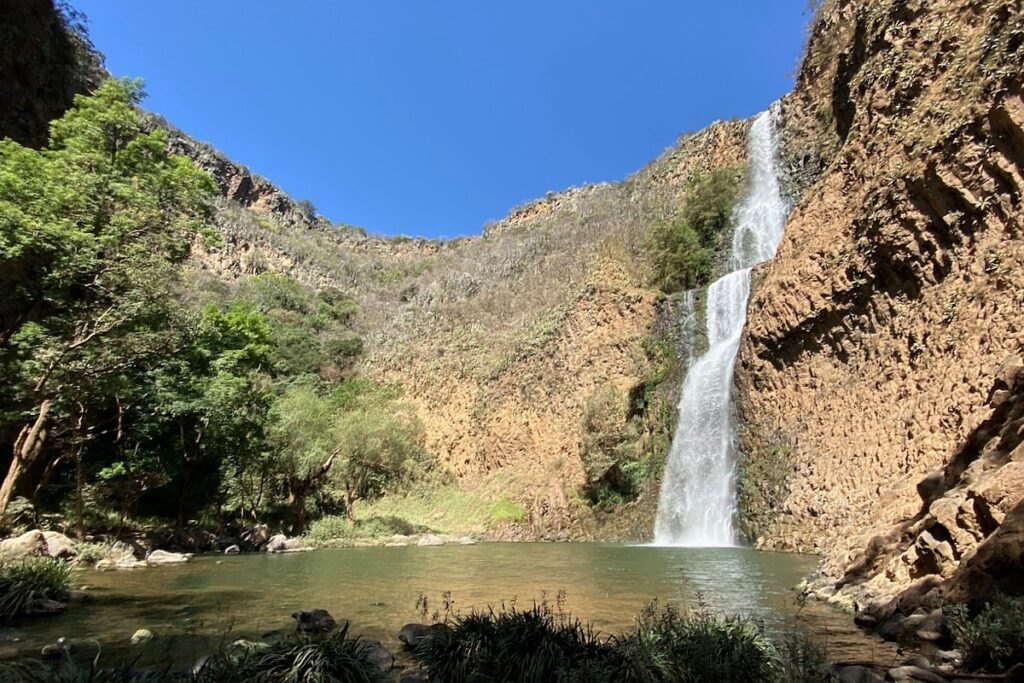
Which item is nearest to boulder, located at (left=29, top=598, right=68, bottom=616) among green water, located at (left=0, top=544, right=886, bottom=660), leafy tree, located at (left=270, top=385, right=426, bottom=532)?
green water, located at (left=0, top=544, right=886, bottom=660)

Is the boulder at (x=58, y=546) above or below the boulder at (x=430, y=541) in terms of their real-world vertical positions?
above

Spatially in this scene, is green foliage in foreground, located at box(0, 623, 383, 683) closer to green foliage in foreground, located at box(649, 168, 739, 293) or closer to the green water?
the green water

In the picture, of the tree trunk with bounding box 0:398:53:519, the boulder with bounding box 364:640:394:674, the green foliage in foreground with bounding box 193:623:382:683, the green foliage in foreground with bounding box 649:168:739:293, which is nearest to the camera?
the green foliage in foreground with bounding box 193:623:382:683

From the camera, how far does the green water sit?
8.12m

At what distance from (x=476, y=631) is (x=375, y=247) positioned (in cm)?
10043

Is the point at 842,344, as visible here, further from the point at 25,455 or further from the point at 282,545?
the point at 25,455

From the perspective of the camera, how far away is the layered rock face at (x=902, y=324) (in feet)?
32.8

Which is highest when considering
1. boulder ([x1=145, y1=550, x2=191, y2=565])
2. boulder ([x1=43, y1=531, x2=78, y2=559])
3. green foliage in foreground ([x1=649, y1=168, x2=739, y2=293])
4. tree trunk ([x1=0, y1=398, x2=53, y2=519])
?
green foliage in foreground ([x1=649, y1=168, x2=739, y2=293])

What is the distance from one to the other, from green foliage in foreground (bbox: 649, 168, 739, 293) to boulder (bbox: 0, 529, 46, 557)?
106ft

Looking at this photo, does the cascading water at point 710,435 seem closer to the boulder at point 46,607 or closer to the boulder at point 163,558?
the boulder at point 163,558

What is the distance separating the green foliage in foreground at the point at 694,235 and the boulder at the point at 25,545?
3224cm

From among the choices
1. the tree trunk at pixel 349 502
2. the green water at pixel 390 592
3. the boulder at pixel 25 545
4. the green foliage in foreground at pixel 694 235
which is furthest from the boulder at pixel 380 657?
the green foliage in foreground at pixel 694 235

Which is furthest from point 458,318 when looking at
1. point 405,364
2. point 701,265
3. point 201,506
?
point 201,506

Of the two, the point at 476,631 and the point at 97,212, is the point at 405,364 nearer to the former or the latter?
the point at 97,212
